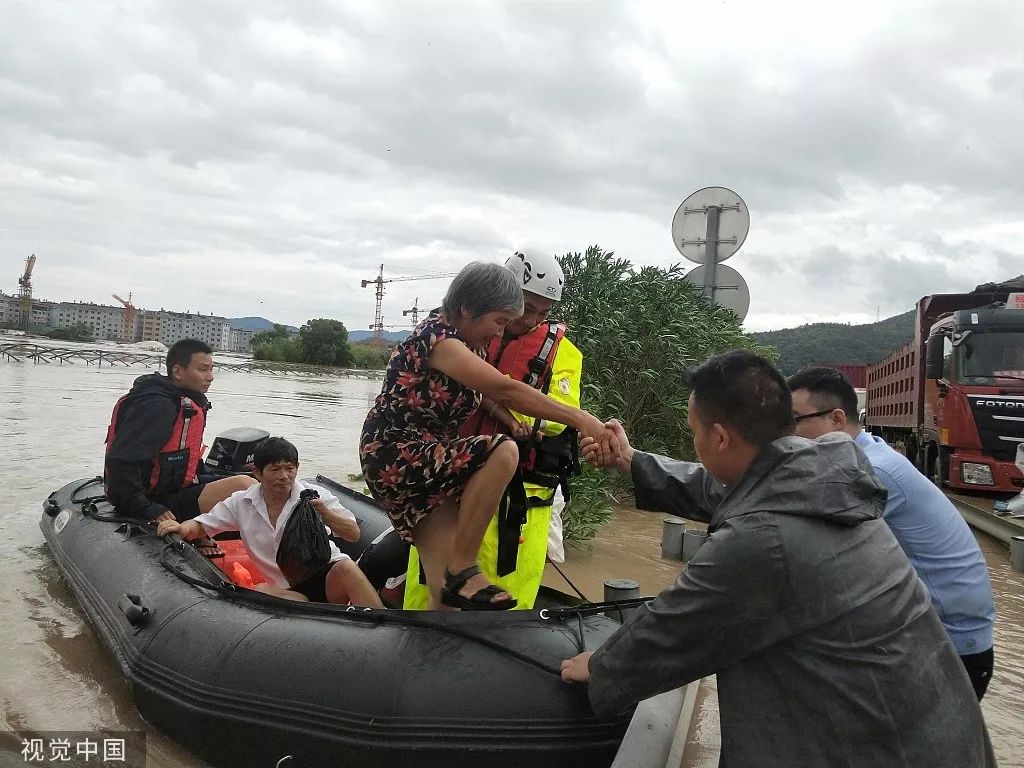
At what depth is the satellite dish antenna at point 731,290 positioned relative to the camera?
643cm

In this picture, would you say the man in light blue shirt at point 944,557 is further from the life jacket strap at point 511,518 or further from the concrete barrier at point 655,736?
the life jacket strap at point 511,518

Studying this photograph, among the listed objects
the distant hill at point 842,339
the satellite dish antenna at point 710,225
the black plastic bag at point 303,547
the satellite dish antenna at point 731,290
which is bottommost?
the black plastic bag at point 303,547

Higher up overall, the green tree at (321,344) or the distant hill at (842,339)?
the distant hill at (842,339)

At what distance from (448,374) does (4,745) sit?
2.48 m

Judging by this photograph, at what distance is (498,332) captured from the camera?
8.96 ft

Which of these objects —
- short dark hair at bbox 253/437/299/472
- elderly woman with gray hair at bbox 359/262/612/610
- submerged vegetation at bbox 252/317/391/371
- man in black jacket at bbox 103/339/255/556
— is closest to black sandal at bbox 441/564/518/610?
elderly woman with gray hair at bbox 359/262/612/610

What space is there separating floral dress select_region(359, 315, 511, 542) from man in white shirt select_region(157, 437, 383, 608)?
100cm

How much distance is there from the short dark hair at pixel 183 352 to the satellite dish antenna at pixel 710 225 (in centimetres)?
413

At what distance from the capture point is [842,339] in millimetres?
78875

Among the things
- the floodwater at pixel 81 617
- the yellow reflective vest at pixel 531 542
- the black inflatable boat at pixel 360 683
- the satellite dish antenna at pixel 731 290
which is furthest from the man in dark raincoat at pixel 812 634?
the satellite dish antenna at pixel 731 290

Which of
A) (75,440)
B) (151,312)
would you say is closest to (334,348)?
(75,440)

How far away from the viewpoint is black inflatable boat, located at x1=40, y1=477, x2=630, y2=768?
246 centimetres

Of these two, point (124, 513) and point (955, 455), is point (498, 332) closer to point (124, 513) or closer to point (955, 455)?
point (124, 513)

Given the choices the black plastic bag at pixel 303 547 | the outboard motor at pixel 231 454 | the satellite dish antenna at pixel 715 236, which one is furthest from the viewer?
the satellite dish antenna at pixel 715 236
